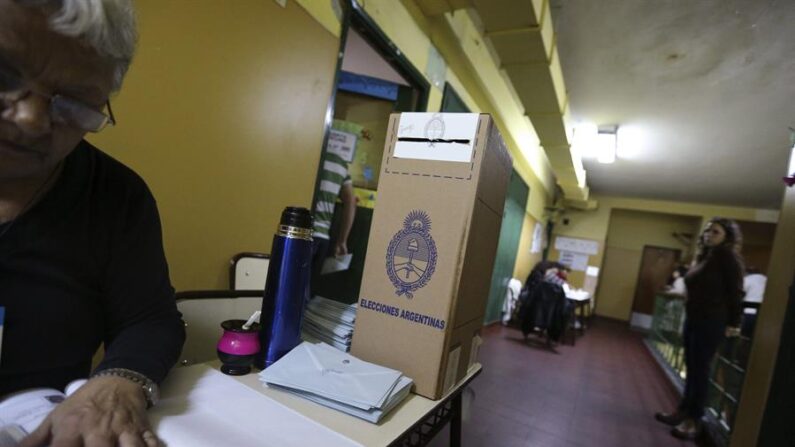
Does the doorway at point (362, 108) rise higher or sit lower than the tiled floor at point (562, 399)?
higher

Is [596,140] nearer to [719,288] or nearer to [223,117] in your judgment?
[719,288]

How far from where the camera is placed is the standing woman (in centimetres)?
235

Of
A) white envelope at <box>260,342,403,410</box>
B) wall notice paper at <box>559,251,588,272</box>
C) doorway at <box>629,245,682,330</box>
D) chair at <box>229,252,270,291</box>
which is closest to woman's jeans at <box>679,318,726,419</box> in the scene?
white envelope at <box>260,342,403,410</box>

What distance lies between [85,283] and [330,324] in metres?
0.50

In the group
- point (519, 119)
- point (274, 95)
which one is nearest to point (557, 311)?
point (519, 119)

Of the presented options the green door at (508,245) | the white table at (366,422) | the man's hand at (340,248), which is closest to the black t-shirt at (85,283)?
the white table at (366,422)

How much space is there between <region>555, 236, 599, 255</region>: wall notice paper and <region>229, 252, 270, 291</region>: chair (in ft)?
28.2

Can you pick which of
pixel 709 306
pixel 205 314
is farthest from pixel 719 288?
pixel 205 314

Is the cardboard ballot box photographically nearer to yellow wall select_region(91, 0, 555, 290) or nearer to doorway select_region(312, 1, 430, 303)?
yellow wall select_region(91, 0, 555, 290)

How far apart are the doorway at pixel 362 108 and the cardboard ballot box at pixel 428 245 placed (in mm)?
1128

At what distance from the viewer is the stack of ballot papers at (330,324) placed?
2.91ft

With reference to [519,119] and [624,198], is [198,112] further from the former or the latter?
[624,198]

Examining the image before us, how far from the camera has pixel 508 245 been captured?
5.34m

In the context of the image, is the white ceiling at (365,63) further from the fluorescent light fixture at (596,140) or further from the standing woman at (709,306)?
the fluorescent light fixture at (596,140)
